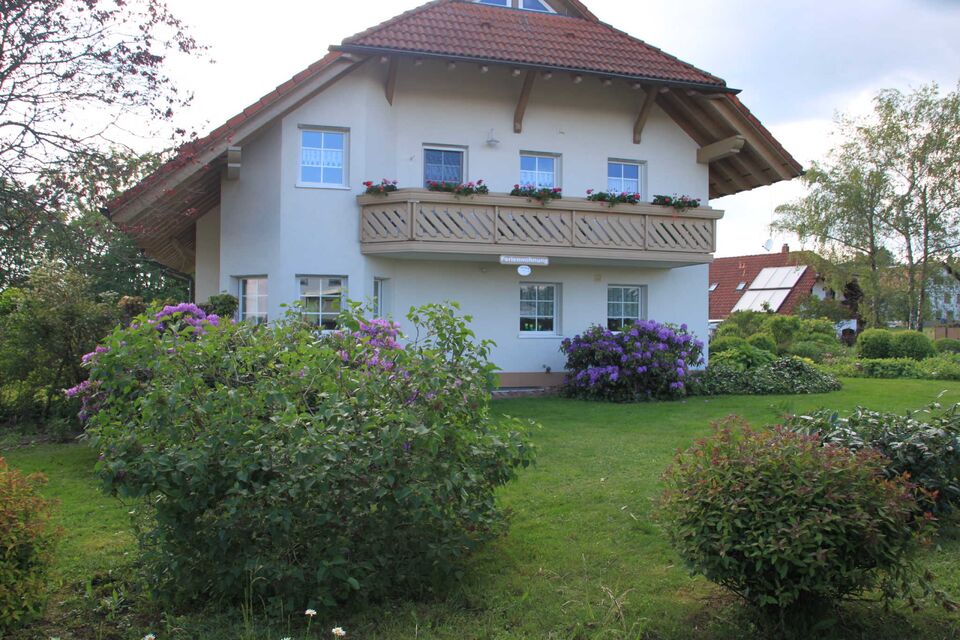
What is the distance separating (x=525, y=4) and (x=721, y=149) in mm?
5895

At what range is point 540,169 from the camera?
56.2 feet

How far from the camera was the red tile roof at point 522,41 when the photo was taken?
49.4ft

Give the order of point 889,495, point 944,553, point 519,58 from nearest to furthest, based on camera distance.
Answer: point 889,495 → point 944,553 → point 519,58

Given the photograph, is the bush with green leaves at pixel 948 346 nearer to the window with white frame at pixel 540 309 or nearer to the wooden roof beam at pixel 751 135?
the wooden roof beam at pixel 751 135

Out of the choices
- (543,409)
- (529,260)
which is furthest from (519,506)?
(529,260)

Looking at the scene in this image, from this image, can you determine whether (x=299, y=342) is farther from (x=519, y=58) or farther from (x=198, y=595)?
(x=519, y=58)

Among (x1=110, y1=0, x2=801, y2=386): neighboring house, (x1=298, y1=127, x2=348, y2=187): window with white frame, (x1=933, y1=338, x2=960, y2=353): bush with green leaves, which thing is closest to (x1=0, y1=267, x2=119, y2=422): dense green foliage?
(x1=110, y1=0, x2=801, y2=386): neighboring house

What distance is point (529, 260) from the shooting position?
15555 mm

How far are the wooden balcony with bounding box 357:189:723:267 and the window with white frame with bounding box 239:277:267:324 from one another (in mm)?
2309

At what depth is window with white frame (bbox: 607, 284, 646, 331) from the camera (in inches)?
701

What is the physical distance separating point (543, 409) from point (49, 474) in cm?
810

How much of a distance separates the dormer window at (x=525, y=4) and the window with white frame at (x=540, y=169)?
3979 millimetres

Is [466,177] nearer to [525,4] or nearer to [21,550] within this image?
[525,4]

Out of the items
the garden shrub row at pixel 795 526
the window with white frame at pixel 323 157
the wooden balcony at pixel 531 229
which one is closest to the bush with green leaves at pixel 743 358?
the wooden balcony at pixel 531 229
